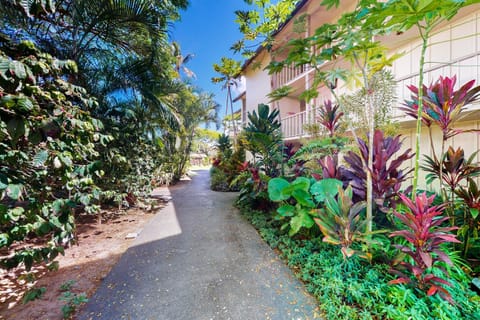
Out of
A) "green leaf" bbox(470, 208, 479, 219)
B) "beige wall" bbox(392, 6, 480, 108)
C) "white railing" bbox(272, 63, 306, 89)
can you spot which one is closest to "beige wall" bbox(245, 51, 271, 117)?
"white railing" bbox(272, 63, 306, 89)

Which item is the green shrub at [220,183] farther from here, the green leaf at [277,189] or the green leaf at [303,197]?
the green leaf at [303,197]

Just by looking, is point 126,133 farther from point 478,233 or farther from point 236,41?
Result: point 478,233

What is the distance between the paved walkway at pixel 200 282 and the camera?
190 cm

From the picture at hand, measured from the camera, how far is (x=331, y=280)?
2.01 meters

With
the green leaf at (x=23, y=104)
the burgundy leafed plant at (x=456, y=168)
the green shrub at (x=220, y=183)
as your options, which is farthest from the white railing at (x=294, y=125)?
the green leaf at (x=23, y=104)

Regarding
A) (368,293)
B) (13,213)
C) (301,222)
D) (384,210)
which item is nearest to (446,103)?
(384,210)

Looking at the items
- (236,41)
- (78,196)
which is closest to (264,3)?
(236,41)

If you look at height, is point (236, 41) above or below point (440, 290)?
above

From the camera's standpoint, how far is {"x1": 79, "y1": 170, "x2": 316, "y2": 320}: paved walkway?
1.90m

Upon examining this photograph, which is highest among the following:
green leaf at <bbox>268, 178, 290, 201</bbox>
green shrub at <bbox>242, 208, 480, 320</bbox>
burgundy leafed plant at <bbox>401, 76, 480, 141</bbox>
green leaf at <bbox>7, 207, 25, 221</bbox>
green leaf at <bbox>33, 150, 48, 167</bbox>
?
burgundy leafed plant at <bbox>401, 76, 480, 141</bbox>

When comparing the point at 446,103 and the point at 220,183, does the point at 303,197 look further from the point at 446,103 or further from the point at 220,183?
the point at 220,183

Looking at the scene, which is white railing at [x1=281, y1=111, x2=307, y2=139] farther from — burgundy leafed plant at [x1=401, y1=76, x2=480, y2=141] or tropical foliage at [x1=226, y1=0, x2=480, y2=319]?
burgundy leafed plant at [x1=401, y1=76, x2=480, y2=141]

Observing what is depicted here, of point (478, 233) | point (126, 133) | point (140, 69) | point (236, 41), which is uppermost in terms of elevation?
point (236, 41)

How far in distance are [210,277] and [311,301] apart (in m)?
1.25
